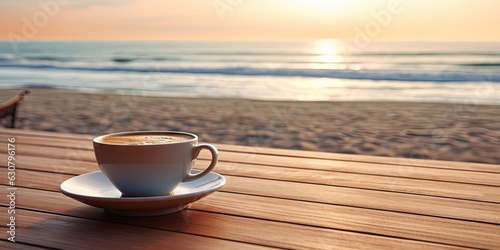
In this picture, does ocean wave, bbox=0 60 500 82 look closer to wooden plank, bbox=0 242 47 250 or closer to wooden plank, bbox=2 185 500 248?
wooden plank, bbox=2 185 500 248

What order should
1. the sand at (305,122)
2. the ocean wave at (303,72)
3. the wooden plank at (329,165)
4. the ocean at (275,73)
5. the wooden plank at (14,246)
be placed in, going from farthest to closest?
the ocean wave at (303,72)
the ocean at (275,73)
the sand at (305,122)
the wooden plank at (329,165)
the wooden plank at (14,246)

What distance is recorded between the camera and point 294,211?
721 mm

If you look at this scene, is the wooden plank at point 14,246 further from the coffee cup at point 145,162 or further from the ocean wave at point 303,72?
the ocean wave at point 303,72

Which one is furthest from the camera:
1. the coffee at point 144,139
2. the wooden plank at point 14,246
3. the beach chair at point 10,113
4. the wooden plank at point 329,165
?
the beach chair at point 10,113

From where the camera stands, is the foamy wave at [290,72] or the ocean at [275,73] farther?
the foamy wave at [290,72]

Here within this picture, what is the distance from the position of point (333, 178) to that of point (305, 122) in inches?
154

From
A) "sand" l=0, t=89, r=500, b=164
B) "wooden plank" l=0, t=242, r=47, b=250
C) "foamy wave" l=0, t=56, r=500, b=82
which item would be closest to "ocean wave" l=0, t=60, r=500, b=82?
"foamy wave" l=0, t=56, r=500, b=82

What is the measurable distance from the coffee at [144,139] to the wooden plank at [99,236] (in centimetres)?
10

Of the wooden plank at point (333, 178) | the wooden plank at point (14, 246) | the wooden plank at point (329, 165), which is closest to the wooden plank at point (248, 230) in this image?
the wooden plank at point (14, 246)

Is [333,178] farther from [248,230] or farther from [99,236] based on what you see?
[99,236]

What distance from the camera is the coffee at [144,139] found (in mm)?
699

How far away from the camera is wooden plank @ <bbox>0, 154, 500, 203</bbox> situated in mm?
847

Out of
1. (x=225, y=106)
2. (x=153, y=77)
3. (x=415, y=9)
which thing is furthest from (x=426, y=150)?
(x=153, y=77)

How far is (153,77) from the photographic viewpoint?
34.2 feet
